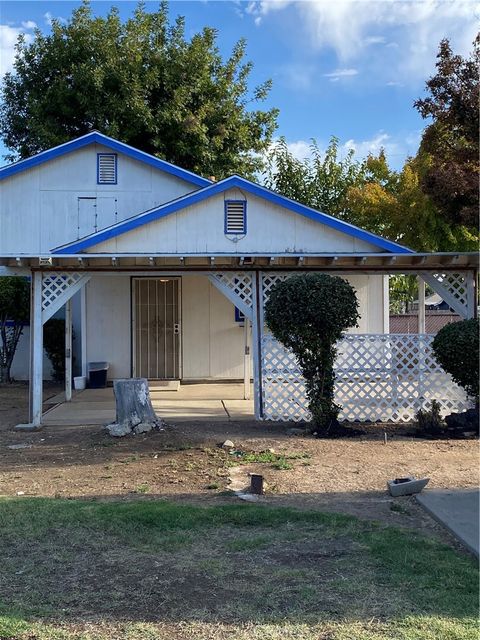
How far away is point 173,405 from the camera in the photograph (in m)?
12.8

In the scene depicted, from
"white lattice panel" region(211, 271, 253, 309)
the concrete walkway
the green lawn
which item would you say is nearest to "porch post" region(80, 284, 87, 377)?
"white lattice panel" region(211, 271, 253, 309)

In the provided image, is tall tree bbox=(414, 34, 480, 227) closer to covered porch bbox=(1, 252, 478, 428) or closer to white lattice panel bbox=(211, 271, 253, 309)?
covered porch bbox=(1, 252, 478, 428)

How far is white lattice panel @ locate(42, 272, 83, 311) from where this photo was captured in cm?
1104

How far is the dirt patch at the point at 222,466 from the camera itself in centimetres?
653

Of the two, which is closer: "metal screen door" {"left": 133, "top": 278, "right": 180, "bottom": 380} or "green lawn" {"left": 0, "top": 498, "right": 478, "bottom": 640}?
"green lawn" {"left": 0, "top": 498, "right": 478, "bottom": 640}

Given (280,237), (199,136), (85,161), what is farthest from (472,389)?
(199,136)

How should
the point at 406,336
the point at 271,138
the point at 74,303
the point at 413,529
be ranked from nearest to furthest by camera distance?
1. the point at 413,529
2. the point at 406,336
3. the point at 74,303
4. the point at 271,138

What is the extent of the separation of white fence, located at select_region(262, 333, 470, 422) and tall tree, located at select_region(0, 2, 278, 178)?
478 inches

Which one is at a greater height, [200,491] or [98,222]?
[98,222]

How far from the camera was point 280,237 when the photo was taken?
1141 cm

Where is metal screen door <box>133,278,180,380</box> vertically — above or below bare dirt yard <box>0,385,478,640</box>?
above

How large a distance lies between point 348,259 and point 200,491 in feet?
18.9

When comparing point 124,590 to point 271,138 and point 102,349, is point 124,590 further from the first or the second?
point 271,138

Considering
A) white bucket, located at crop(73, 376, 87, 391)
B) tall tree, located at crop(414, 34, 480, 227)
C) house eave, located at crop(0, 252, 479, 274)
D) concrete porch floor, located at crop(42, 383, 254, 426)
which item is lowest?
concrete porch floor, located at crop(42, 383, 254, 426)
